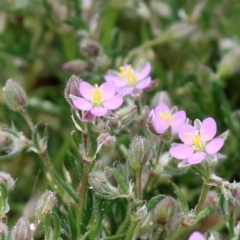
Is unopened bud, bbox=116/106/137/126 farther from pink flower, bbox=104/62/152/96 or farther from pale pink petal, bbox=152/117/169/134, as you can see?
pink flower, bbox=104/62/152/96

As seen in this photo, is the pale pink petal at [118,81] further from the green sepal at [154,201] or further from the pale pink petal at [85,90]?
the green sepal at [154,201]

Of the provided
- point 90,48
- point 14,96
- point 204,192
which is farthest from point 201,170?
point 90,48

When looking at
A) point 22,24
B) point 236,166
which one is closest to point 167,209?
point 236,166

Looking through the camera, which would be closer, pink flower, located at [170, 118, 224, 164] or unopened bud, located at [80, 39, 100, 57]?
pink flower, located at [170, 118, 224, 164]

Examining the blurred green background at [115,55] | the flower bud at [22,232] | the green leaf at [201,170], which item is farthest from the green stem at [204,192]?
the blurred green background at [115,55]

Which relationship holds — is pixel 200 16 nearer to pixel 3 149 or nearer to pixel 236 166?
pixel 236 166

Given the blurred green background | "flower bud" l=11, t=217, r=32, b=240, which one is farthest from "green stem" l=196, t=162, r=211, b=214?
the blurred green background

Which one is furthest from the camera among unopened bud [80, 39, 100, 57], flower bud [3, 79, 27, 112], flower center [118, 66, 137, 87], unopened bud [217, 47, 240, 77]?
unopened bud [217, 47, 240, 77]
